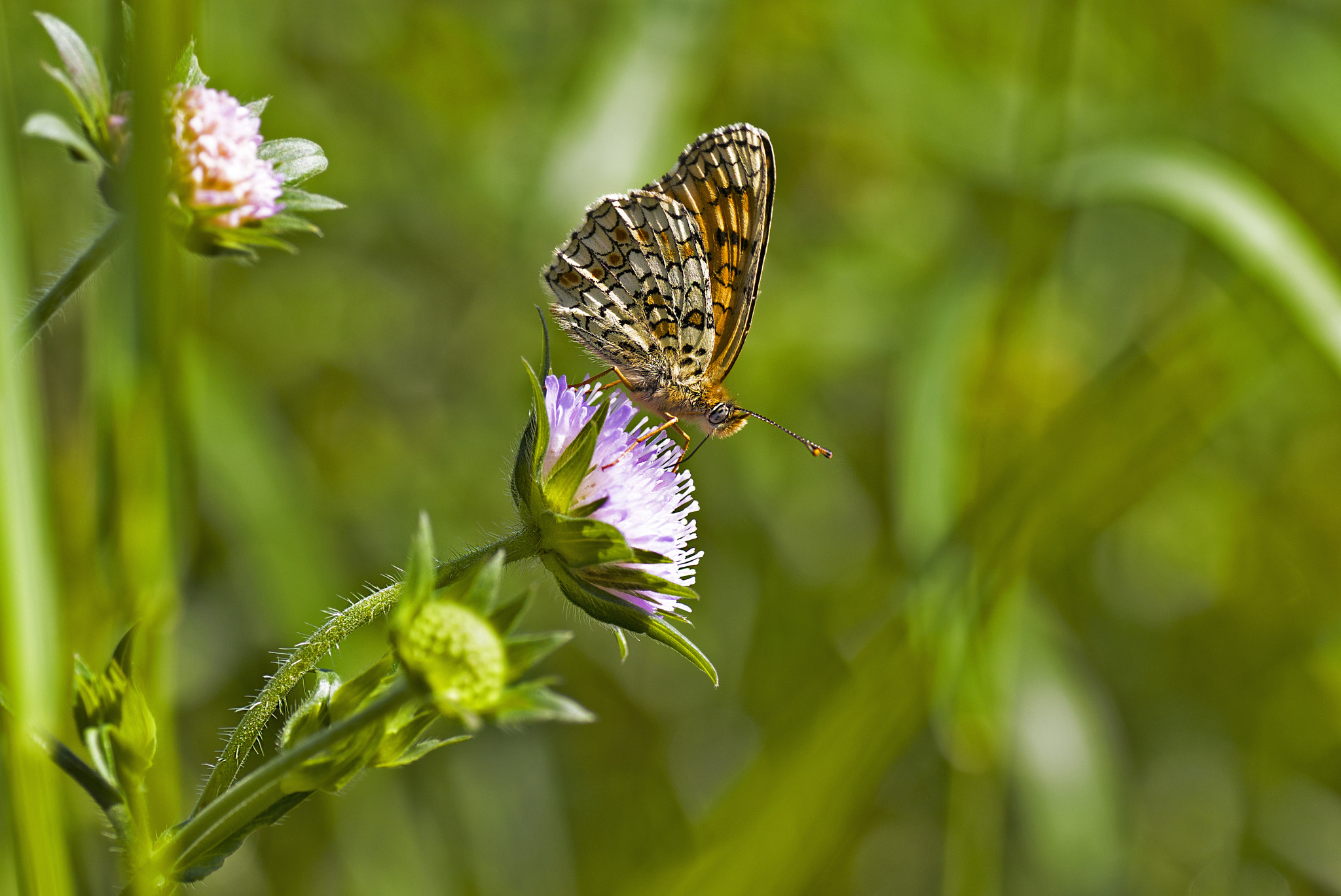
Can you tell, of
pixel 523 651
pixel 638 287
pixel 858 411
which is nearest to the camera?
pixel 523 651

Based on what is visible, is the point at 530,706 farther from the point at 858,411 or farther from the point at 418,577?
the point at 858,411

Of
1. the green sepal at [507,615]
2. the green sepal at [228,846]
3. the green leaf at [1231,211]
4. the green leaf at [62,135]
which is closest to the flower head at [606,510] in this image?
the green sepal at [507,615]

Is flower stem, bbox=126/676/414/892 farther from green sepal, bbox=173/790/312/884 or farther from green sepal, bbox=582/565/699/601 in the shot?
green sepal, bbox=582/565/699/601

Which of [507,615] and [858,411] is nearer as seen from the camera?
[507,615]

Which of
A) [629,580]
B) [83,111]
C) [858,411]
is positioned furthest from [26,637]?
[858,411]

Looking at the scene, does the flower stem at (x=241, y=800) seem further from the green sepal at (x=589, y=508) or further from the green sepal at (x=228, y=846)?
the green sepal at (x=589, y=508)

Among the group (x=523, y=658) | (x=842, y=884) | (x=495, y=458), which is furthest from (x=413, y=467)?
(x=523, y=658)

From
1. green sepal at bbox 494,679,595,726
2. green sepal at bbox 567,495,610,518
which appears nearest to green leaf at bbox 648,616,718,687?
green sepal at bbox 567,495,610,518
